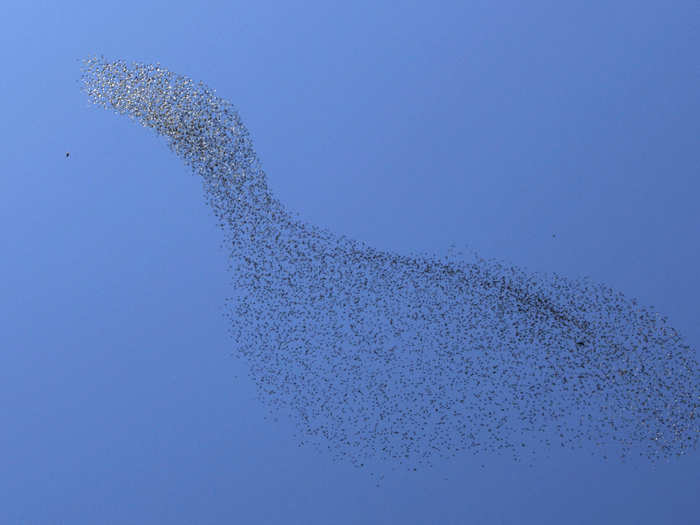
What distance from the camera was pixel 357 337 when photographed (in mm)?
3424

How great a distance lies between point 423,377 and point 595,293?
908mm

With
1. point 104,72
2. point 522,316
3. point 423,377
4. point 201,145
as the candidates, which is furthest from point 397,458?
point 104,72

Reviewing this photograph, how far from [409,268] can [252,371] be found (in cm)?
89

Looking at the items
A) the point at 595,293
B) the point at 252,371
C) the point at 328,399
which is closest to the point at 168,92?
→ the point at 252,371

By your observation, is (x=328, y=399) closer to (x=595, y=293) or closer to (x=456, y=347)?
(x=456, y=347)

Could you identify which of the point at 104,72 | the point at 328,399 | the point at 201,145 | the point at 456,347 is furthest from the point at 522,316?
the point at 104,72

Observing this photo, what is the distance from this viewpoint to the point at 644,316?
11.3 feet

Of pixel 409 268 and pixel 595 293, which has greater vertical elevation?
pixel 595 293

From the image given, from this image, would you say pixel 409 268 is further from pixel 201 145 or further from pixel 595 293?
pixel 201 145

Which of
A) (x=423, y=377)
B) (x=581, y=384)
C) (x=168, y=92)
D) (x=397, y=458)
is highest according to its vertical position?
(x=168, y=92)

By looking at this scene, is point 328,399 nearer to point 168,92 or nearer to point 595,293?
point 595,293

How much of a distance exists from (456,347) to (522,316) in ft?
1.14

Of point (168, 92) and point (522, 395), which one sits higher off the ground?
point (168, 92)

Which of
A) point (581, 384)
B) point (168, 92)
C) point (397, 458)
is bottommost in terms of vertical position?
point (397, 458)
